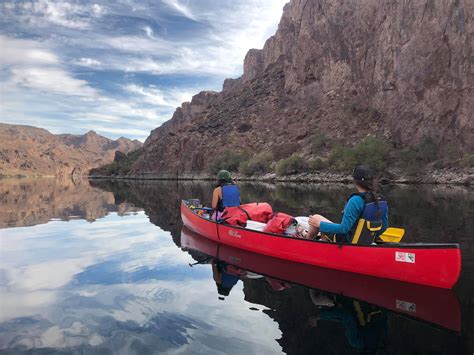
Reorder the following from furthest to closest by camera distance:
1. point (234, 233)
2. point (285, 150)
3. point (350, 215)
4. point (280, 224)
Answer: point (285, 150)
point (234, 233)
point (280, 224)
point (350, 215)

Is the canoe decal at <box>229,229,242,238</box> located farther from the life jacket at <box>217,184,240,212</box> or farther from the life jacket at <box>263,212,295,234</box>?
the life jacket at <box>263,212,295,234</box>

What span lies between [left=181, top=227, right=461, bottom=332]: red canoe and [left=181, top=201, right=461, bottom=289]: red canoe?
6.2 inches

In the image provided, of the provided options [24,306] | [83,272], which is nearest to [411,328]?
[24,306]

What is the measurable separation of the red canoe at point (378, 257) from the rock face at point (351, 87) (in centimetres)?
5416

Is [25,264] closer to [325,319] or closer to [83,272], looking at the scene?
[83,272]

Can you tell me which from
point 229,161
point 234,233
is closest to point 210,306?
point 234,233

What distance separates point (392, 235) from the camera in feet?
32.8

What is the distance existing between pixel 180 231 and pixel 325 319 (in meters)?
10.9

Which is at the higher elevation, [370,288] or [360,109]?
[360,109]

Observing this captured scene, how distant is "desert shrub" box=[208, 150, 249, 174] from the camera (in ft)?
316

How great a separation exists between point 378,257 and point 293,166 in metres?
68.1

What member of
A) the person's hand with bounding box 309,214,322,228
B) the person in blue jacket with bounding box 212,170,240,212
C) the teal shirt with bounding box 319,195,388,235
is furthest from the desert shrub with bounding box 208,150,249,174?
the teal shirt with bounding box 319,195,388,235

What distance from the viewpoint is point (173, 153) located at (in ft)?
427

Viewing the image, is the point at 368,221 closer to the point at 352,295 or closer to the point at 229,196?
the point at 352,295
